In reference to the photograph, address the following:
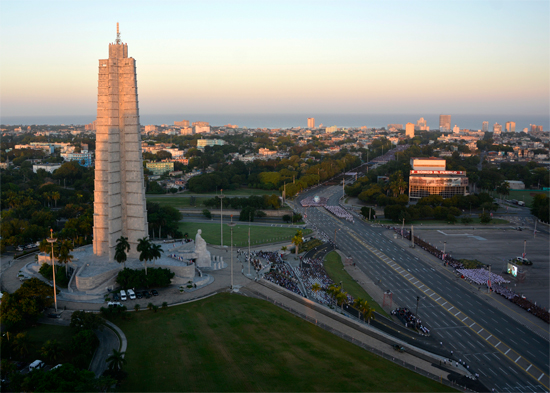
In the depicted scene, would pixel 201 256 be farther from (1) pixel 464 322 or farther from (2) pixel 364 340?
(1) pixel 464 322

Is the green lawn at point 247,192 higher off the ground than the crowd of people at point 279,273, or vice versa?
the green lawn at point 247,192

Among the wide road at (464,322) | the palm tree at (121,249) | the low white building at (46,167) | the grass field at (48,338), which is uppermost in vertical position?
the low white building at (46,167)

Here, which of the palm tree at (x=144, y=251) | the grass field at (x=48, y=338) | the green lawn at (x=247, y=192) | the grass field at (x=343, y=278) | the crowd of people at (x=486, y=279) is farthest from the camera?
the green lawn at (x=247, y=192)

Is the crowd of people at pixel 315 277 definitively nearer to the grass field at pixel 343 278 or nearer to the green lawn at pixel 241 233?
the grass field at pixel 343 278

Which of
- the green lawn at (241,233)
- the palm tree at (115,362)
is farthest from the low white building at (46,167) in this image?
the palm tree at (115,362)

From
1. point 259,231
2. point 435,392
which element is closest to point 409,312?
point 435,392

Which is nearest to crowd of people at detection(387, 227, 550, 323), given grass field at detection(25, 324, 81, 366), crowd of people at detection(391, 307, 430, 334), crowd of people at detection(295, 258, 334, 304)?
crowd of people at detection(391, 307, 430, 334)

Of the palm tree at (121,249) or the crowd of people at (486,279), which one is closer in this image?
the crowd of people at (486,279)
